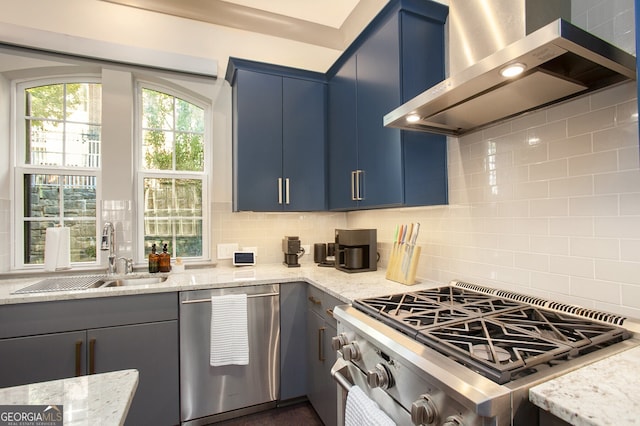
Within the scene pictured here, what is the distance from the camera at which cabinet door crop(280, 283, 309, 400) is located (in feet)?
6.86

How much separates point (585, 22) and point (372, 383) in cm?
155

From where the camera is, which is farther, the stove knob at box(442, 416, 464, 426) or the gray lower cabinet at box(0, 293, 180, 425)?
the gray lower cabinet at box(0, 293, 180, 425)

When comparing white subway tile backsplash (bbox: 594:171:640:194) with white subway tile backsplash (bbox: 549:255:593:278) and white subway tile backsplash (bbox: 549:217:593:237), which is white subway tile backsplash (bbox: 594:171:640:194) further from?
white subway tile backsplash (bbox: 549:255:593:278)

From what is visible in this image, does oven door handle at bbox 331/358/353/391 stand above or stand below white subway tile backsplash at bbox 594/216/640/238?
below

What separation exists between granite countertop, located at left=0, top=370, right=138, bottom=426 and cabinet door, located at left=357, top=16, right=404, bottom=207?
4.70ft

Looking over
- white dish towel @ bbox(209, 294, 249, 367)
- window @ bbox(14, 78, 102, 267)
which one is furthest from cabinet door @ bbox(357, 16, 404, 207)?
window @ bbox(14, 78, 102, 267)

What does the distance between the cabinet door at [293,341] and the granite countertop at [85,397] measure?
135 centimetres

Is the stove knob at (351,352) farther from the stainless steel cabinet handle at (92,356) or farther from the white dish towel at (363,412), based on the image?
the stainless steel cabinet handle at (92,356)

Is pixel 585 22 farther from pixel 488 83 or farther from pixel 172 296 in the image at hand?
pixel 172 296

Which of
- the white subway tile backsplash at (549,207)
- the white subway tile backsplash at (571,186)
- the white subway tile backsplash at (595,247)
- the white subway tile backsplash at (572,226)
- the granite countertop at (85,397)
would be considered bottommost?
the granite countertop at (85,397)

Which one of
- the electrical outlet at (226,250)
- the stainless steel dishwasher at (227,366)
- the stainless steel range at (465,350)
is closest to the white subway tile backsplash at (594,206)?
the stainless steel range at (465,350)

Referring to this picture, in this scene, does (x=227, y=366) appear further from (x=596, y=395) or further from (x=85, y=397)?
(x=596, y=395)

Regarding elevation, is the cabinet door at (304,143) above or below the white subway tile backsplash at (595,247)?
above

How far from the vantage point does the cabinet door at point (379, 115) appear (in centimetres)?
173
